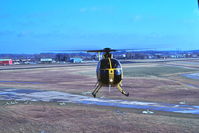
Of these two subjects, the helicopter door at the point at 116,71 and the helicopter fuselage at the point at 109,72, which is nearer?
the helicopter fuselage at the point at 109,72

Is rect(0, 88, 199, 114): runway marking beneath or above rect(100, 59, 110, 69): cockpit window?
beneath

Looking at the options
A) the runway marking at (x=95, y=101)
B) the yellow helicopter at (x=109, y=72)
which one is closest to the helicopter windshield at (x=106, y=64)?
the yellow helicopter at (x=109, y=72)

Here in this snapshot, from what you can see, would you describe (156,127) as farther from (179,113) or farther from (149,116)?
(179,113)

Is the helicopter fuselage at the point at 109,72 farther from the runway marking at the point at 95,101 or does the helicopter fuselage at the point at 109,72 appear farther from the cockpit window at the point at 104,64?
the runway marking at the point at 95,101

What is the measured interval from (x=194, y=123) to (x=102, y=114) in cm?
1073

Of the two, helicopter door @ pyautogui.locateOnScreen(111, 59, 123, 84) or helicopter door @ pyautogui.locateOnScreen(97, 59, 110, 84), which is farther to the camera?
helicopter door @ pyautogui.locateOnScreen(111, 59, 123, 84)

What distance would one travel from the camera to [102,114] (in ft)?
105

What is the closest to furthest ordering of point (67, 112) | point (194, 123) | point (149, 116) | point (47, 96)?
point (194, 123) → point (149, 116) → point (67, 112) → point (47, 96)

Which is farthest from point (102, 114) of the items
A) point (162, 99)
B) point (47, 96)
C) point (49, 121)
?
point (47, 96)

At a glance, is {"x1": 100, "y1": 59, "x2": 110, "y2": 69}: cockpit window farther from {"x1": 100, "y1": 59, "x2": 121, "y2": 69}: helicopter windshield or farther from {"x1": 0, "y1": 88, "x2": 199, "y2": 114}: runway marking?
{"x1": 0, "y1": 88, "x2": 199, "y2": 114}: runway marking

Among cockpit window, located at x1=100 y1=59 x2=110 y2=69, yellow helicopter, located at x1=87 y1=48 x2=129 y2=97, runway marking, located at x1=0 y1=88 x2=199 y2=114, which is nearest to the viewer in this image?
yellow helicopter, located at x1=87 y1=48 x2=129 y2=97

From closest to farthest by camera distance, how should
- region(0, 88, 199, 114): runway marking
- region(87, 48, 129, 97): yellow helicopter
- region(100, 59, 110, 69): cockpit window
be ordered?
region(87, 48, 129, 97): yellow helicopter < region(100, 59, 110, 69): cockpit window < region(0, 88, 199, 114): runway marking

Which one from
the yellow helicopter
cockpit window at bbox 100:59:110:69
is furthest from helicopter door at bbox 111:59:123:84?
cockpit window at bbox 100:59:110:69

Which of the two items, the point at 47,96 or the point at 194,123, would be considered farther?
the point at 47,96
